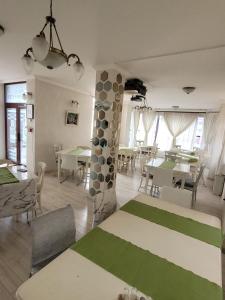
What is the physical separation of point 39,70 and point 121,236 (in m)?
3.82

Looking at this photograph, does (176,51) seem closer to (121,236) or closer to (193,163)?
(121,236)

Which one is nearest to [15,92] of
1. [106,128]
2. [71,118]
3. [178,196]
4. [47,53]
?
[71,118]

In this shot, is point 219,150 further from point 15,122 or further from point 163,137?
point 15,122

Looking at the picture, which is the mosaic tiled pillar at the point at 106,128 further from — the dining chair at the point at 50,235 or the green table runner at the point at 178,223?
the dining chair at the point at 50,235

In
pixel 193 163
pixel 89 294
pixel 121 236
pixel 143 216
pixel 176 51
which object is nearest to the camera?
pixel 89 294

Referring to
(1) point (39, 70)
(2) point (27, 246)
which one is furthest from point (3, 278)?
(1) point (39, 70)

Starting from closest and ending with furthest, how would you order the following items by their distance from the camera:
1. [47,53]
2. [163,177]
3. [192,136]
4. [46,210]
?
[47,53]
[46,210]
[163,177]
[192,136]

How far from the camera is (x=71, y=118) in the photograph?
5422 millimetres

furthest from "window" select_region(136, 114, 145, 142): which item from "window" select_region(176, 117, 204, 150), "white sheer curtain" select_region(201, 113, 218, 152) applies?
"white sheer curtain" select_region(201, 113, 218, 152)

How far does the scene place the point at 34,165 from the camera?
181 inches

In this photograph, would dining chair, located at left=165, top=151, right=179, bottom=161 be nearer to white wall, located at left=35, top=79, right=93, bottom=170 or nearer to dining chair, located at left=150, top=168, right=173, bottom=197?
dining chair, located at left=150, top=168, right=173, bottom=197

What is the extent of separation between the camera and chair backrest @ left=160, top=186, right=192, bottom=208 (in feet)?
6.52

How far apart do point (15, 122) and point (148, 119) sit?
5.24m

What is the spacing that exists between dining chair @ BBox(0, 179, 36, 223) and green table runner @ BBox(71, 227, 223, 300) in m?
1.37
